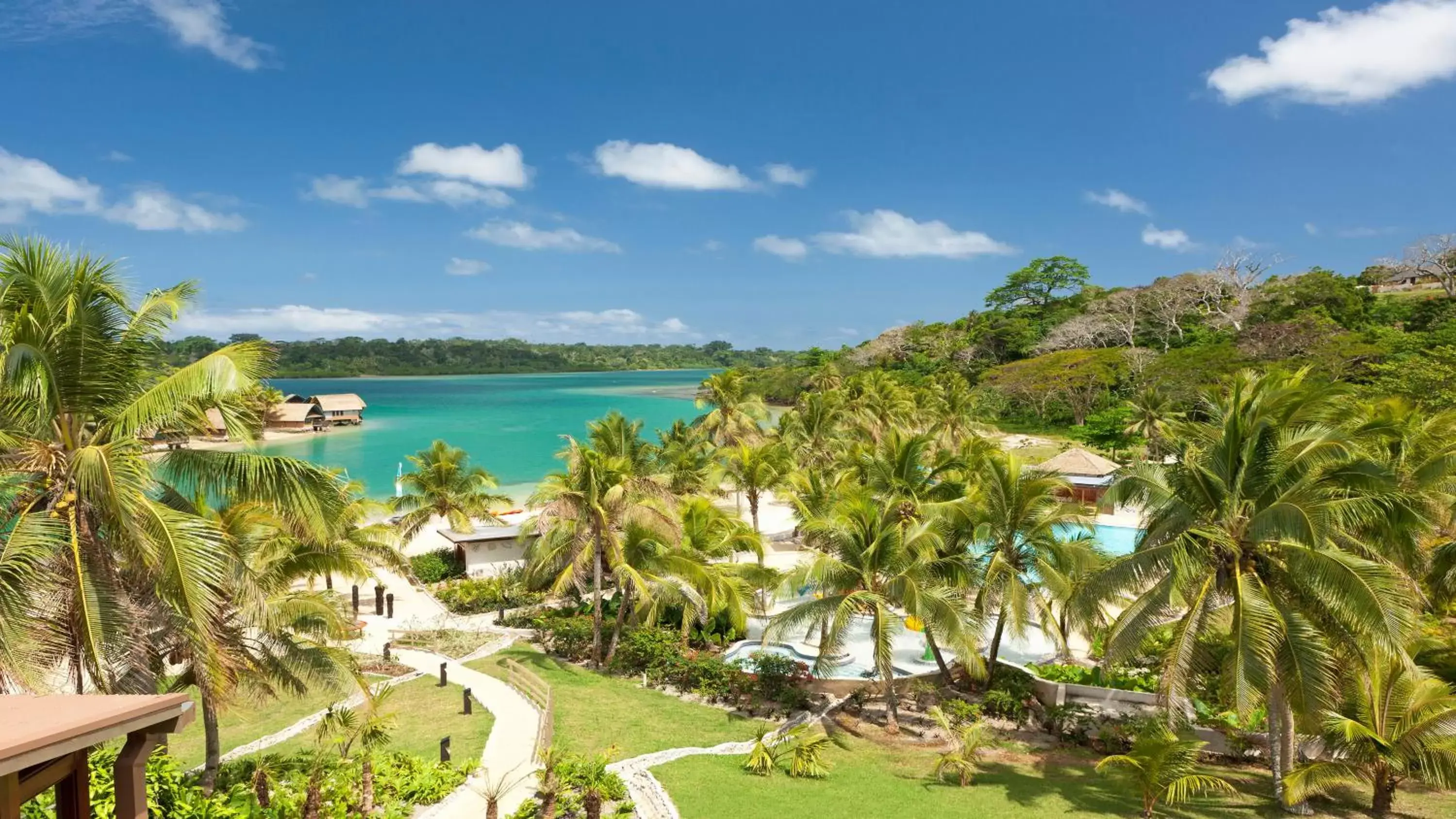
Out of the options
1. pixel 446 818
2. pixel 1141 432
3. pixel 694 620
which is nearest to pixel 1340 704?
pixel 446 818

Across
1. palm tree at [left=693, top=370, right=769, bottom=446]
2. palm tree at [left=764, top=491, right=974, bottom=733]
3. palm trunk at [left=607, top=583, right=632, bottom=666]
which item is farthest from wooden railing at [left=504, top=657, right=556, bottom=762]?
palm tree at [left=693, top=370, right=769, bottom=446]

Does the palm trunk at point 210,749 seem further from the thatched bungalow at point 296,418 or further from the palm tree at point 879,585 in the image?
the thatched bungalow at point 296,418

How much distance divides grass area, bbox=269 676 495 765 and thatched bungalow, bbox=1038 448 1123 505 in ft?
88.7

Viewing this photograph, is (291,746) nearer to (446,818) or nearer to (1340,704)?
(446,818)

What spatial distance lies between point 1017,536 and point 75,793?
14423mm

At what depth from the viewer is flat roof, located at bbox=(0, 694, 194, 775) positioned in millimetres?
4078

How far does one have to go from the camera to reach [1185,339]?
58.7 m

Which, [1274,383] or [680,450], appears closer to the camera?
[1274,383]

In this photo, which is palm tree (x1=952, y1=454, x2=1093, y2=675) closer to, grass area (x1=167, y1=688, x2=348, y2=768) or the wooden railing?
the wooden railing

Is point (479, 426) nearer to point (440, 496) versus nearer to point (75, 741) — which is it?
point (440, 496)

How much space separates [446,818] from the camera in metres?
9.94

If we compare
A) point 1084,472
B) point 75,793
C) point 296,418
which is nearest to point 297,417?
point 296,418

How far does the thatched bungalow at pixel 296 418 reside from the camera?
2785 inches

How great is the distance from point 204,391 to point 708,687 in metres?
12.6
